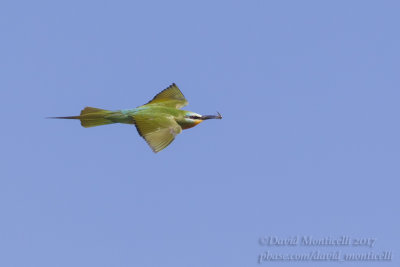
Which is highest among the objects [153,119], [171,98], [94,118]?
[171,98]

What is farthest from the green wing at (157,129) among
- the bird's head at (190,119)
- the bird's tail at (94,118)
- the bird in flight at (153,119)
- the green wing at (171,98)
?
the green wing at (171,98)

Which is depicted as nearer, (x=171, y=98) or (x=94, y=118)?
(x=94, y=118)

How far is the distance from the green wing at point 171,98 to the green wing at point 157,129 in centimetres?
166

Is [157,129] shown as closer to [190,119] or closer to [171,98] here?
[190,119]

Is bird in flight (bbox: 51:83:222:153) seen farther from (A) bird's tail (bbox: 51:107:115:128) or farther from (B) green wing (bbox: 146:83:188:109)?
(B) green wing (bbox: 146:83:188:109)

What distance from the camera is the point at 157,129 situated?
13078 millimetres

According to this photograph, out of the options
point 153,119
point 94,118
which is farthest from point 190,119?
point 94,118

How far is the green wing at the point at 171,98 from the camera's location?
15.4m

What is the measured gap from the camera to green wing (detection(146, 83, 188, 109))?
50.7ft

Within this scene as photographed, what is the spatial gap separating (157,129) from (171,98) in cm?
272

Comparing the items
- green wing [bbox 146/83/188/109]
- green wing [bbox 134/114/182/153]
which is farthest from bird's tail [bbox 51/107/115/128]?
green wing [bbox 146/83/188/109]

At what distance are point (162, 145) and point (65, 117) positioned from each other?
2.17 metres

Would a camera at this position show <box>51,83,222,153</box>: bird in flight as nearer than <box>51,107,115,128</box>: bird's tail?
Yes

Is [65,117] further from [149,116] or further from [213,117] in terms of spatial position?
[213,117]
